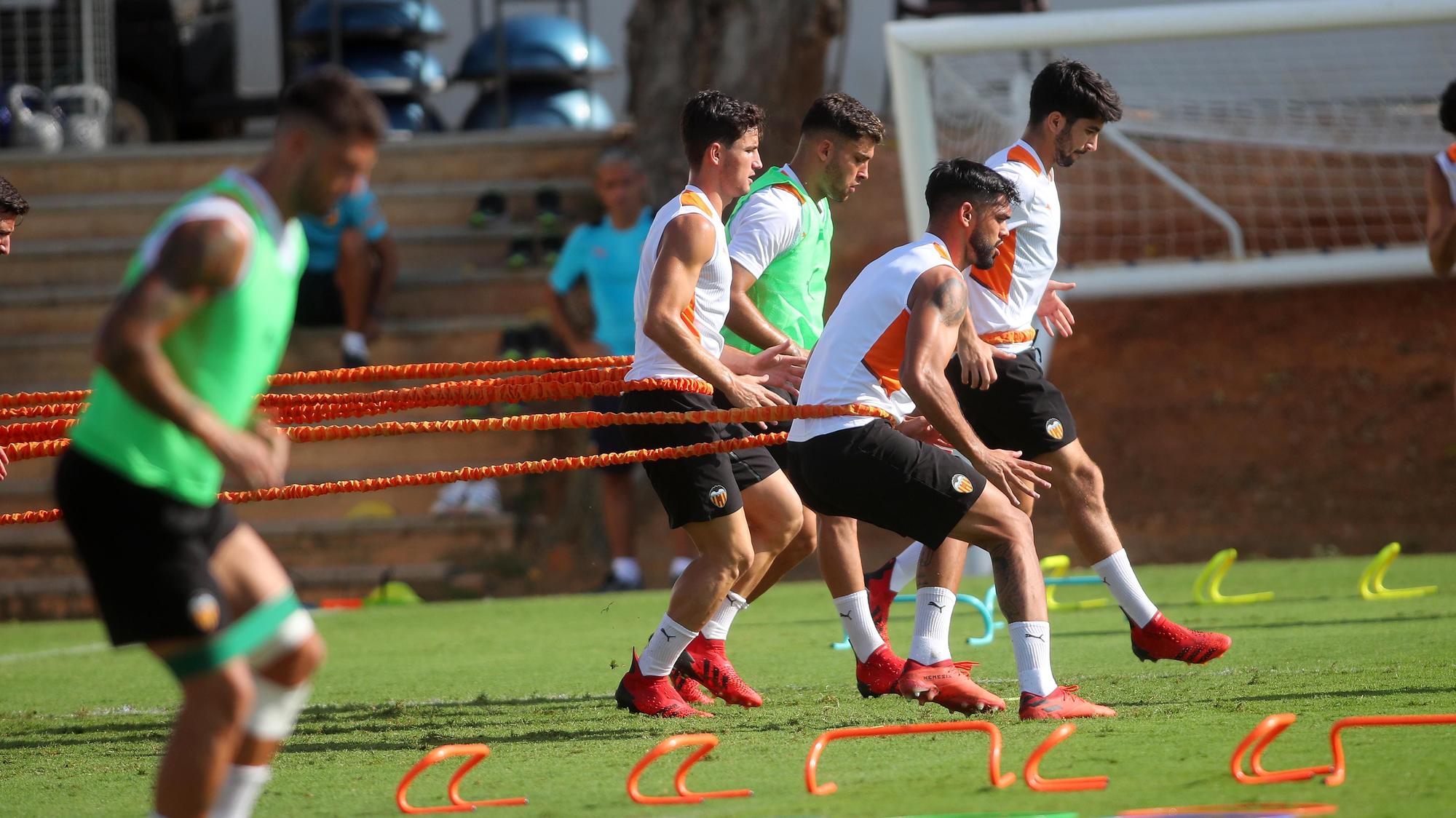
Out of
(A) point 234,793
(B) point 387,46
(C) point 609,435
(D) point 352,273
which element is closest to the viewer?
(A) point 234,793

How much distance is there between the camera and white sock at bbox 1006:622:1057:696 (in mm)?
5617

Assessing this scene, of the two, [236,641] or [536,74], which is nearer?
[236,641]


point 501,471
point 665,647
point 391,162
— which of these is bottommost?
point 391,162

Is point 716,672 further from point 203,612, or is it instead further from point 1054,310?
point 203,612

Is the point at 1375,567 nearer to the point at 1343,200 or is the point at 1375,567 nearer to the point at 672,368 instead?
the point at 672,368

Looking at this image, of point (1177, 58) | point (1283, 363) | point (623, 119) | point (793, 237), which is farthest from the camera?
point (623, 119)

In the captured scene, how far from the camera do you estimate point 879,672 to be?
635 cm

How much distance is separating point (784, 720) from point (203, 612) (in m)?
2.80

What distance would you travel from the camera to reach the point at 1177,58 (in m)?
13.3

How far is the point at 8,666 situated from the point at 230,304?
6.29m

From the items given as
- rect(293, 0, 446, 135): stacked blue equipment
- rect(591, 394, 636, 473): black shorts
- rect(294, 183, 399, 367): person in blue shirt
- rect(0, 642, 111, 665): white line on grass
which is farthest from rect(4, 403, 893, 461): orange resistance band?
rect(293, 0, 446, 135): stacked blue equipment

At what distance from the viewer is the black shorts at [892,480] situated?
18.5ft

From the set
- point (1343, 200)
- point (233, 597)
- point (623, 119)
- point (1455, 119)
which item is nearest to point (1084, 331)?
point (1343, 200)

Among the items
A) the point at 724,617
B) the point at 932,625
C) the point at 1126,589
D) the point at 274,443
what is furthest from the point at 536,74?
the point at 274,443
